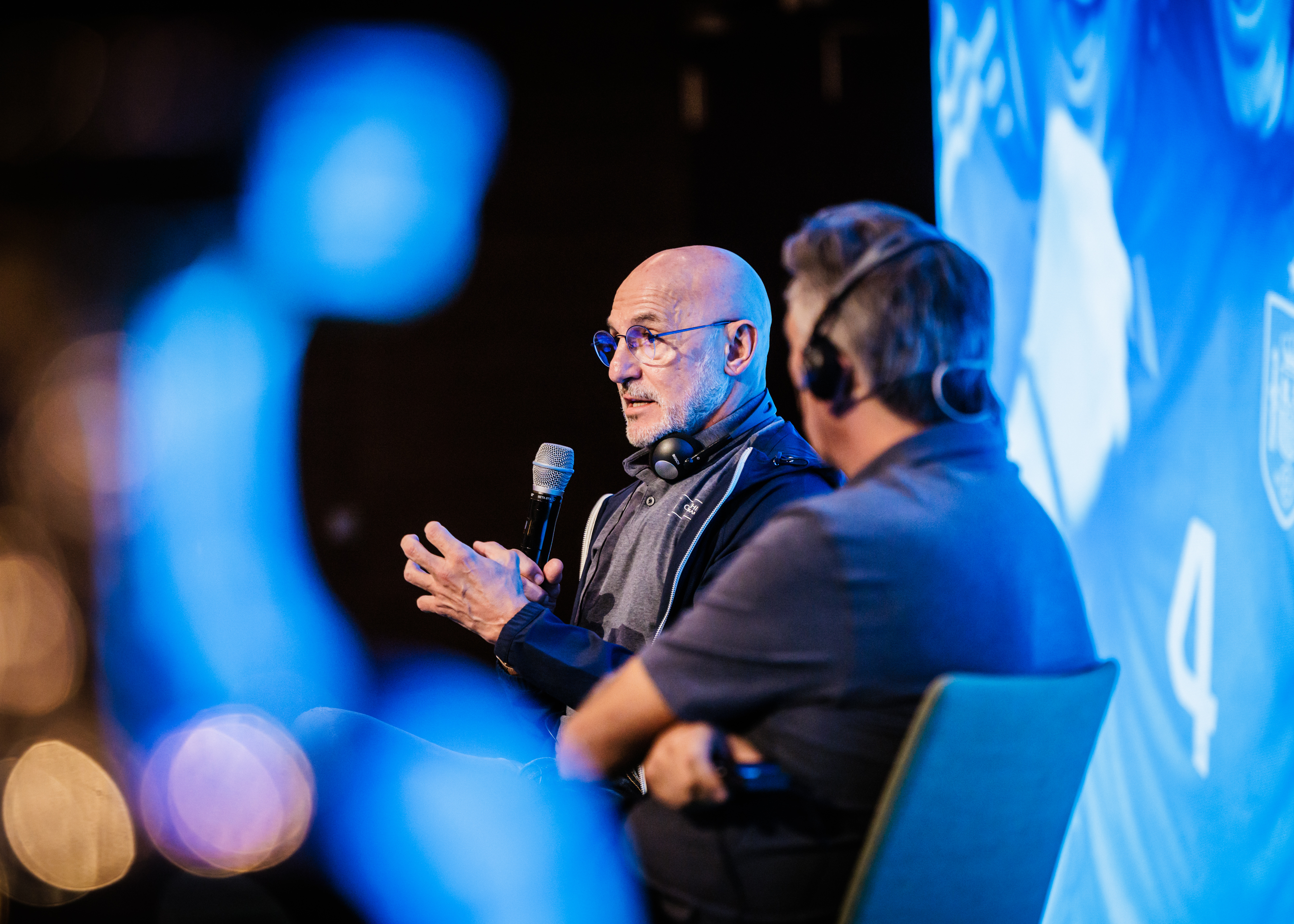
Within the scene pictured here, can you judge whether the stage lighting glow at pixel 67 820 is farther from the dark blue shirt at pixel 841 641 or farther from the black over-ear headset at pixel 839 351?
the black over-ear headset at pixel 839 351

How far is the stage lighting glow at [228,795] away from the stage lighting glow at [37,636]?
44cm

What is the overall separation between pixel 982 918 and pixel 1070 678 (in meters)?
0.28

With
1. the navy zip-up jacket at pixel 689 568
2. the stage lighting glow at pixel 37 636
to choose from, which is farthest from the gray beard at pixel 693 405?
the stage lighting glow at pixel 37 636

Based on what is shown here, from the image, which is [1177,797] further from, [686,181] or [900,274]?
[686,181]

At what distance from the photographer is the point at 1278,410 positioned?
68.9 inches

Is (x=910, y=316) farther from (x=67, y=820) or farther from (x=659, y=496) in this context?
(x=67, y=820)

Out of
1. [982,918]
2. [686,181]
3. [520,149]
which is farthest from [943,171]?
[982,918]

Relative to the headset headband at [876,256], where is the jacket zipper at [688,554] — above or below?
below

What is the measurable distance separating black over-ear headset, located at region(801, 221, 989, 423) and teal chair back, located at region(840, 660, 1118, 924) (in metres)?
0.30

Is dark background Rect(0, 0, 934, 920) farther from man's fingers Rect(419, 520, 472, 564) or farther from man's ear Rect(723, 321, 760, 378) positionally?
man's fingers Rect(419, 520, 472, 564)

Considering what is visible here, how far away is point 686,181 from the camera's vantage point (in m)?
2.24

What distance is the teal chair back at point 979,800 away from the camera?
2.57 feet

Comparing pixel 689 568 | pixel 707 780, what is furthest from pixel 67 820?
pixel 707 780

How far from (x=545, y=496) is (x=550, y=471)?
5 cm
